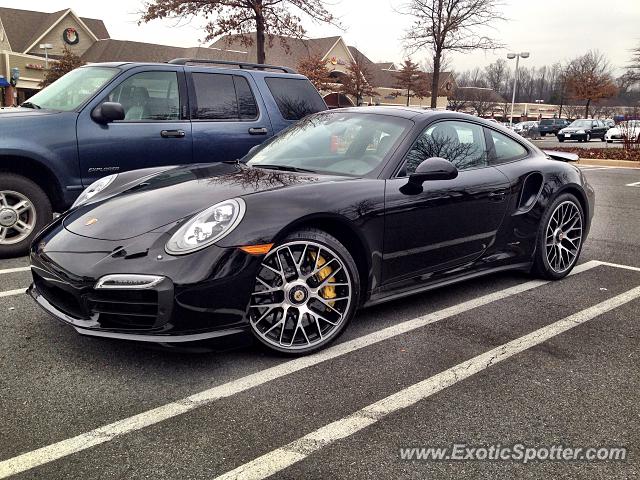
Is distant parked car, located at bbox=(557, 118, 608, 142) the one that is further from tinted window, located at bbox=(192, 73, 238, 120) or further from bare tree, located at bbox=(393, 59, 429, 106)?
tinted window, located at bbox=(192, 73, 238, 120)

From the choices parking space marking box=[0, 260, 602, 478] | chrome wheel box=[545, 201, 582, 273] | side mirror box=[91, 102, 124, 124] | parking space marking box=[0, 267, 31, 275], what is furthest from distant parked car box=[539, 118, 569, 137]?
parking space marking box=[0, 267, 31, 275]

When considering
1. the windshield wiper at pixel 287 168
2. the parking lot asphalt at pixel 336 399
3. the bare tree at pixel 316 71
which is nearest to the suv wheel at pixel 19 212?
the parking lot asphalt at pixel 336 399

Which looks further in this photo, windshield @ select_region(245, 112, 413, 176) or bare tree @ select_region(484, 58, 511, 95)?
bare tree @ select_region(484, 58, 511, 95)

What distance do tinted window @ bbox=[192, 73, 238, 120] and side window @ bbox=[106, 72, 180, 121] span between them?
9.3 inches

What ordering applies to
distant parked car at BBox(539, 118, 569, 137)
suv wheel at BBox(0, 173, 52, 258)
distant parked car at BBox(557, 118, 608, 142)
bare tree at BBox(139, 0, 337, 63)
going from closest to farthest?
suv wheel at BBox(0, 173, 52, 258) < bare tree at BBox(139, 0, 337, 63) < distant parked car at BBox(557, 118, 608, 142) < distant parked car at BBox(539, 118, 569, 137)

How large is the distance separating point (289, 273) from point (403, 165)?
1140 mm

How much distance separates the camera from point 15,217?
5000 millimetres

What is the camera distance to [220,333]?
281cm

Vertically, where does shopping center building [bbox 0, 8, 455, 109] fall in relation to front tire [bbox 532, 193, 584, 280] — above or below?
above

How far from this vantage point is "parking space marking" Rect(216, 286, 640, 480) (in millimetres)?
2139

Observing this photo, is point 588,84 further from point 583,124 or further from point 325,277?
point 325,277

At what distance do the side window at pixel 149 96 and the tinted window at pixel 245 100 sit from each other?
722mm

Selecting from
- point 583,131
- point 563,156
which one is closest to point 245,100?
point 563,156

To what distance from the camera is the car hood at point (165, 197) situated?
3.00m
